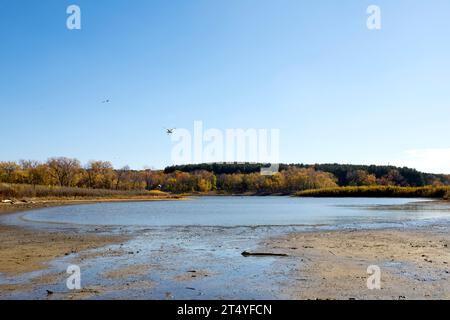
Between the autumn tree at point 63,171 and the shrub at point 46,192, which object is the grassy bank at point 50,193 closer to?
the shrub at point 46,192

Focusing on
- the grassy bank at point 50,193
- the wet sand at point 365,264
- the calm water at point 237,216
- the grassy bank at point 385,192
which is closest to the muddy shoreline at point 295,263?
the wet sand at point 365,264

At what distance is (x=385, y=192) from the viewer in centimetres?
12975

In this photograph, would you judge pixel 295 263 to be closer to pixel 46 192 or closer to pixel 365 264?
pixel 365 264

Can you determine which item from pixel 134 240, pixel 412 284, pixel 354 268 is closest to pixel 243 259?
pixel 354 268

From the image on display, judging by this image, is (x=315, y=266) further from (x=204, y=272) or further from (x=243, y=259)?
(x=204, y=272)

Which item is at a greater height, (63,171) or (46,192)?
(63,171)

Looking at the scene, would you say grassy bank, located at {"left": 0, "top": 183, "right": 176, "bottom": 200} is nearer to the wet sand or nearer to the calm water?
the calm water

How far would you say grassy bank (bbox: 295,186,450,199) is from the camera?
374ft

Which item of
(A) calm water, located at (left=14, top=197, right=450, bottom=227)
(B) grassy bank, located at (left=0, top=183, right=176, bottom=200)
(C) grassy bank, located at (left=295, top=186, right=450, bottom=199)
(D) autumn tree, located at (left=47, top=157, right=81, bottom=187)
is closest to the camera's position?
(A) calm water, located at (left=14, top=197, right=450, bottom=227)

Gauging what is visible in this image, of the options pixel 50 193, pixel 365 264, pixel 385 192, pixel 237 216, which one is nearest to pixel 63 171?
pixel 50 193

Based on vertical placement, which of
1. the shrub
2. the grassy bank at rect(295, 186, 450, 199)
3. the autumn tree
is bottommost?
the grassy bank at rect(295, 186, 450, 199)

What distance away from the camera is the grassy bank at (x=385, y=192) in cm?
11403

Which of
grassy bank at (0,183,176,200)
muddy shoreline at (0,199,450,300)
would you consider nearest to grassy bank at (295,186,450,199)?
grassy bank at (0,183,176,200)

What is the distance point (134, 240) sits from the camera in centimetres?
2236
